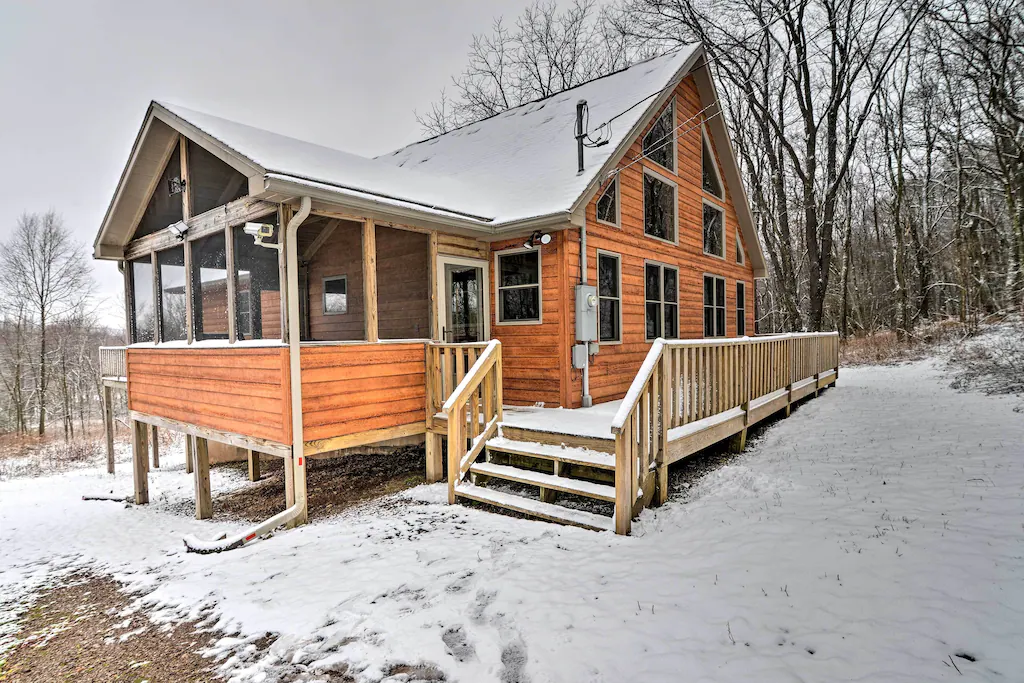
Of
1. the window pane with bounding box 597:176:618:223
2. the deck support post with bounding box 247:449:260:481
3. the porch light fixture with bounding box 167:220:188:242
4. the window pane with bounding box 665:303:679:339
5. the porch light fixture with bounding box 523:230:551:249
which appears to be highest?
the window pane with bounding box 597:176:618:223

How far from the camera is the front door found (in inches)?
290

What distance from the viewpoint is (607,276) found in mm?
8000

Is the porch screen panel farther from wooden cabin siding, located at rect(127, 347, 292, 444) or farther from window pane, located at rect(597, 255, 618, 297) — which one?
window pane, located at rect(597, 255, 618, 297)

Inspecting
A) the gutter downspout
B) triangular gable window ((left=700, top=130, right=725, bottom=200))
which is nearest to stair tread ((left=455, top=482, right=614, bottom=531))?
the gutter downspout

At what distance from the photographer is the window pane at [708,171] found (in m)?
11.0

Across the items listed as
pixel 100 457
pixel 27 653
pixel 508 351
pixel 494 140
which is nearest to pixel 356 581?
pixel 27 653

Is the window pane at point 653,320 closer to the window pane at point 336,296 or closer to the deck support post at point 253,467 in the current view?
the window pane at point 336,296

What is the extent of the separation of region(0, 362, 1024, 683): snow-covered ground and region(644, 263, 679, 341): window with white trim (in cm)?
353

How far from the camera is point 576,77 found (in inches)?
778

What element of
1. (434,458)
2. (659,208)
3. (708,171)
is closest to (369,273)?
(434,458)

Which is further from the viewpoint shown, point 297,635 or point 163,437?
point 163,437

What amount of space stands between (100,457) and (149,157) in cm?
1301

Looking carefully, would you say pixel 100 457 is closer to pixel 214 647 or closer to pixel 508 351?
pixel 508 351

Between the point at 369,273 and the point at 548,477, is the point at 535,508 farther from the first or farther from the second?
the point at 369,273
